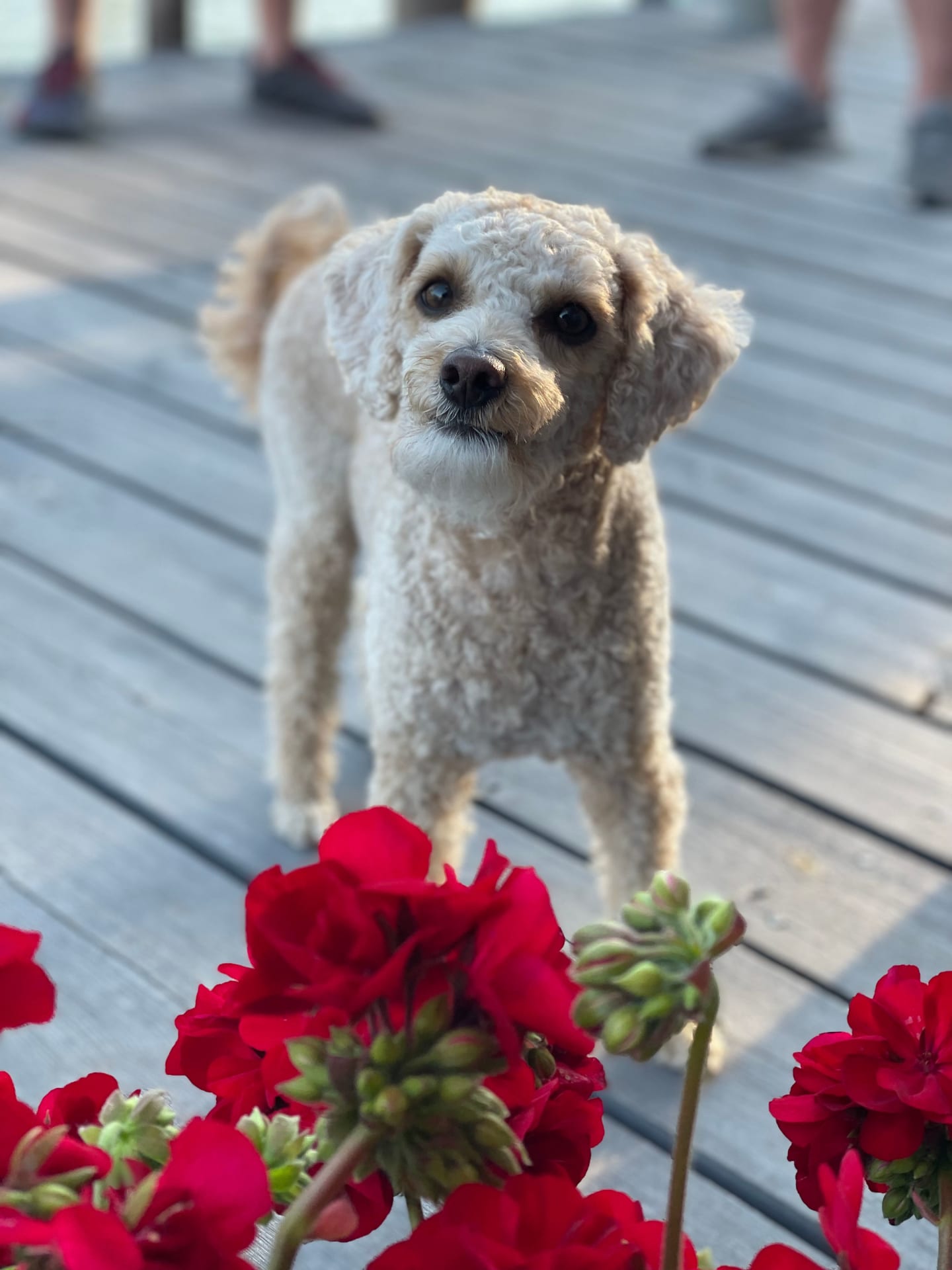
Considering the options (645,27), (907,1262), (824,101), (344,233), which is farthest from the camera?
(645,27)

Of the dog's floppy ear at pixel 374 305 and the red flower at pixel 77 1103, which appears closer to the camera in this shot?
the red flower at pixel 77 1103

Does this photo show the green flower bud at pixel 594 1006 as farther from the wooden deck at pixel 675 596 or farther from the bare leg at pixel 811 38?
the bare leg at pixel 811 38

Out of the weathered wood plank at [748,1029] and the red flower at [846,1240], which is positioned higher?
the red flower at [846,1240]

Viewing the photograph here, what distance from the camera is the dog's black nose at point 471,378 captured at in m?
1.07

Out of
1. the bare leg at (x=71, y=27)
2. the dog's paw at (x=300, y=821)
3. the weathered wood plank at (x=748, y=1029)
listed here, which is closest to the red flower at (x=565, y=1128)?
the weathered wood plank at (x=748, y=1029)

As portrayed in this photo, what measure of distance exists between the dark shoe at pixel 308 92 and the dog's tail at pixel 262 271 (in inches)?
91.5

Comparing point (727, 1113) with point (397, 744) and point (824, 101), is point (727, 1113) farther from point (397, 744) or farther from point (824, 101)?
point (824, 101)

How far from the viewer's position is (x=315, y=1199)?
1.36ft

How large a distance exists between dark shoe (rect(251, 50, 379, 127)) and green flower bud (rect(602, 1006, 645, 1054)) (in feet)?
13.1

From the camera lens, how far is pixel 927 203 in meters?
3.71

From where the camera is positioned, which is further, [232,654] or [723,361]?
[232,654]

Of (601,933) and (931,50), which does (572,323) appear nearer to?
(601,933)

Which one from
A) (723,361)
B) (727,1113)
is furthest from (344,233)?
(727,1113)

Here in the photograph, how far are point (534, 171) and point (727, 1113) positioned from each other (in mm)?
2977
